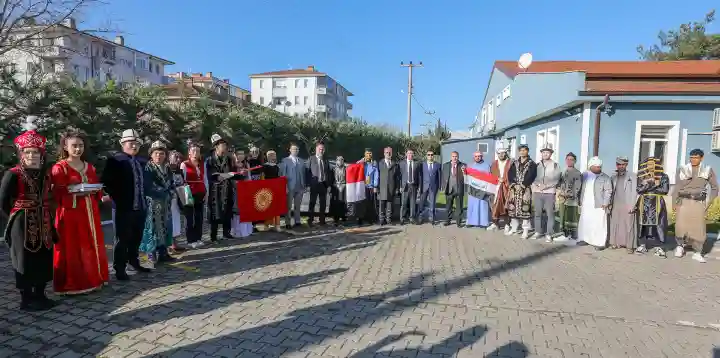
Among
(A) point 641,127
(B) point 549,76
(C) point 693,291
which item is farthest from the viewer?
(B) point 549,76

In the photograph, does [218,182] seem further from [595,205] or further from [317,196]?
[595,205]

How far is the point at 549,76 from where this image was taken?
1516cm

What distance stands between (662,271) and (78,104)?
38.8 feet

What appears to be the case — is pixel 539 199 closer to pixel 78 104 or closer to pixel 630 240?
pixel 630 240

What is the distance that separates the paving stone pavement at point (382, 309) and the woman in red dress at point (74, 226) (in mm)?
252

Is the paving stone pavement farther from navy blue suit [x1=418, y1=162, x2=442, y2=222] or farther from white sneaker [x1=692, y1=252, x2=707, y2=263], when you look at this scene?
navy blue suit [x1=418, y1=162, x2=442, y2=222]

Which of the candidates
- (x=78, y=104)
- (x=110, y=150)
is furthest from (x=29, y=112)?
(x=110, y=150)

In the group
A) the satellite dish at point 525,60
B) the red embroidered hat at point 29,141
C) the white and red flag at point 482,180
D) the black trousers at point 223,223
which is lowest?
the black trousers at point 223,223

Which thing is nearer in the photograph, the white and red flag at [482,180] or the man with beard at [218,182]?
the man with beard at [218,182]

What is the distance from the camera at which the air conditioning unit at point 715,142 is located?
10.7m

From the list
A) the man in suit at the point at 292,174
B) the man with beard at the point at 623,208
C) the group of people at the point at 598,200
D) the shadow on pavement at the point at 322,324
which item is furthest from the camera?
the man in suit at the point at 292,174

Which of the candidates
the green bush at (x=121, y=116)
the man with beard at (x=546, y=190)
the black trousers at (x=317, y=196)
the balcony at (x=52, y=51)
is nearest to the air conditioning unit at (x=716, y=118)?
the man with beard at (x=546, y=190)

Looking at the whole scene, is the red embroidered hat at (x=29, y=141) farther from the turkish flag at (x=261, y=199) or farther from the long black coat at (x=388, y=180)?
the long black coat at (x=388, y=180)

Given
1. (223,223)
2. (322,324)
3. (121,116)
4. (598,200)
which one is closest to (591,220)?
(598,200)
